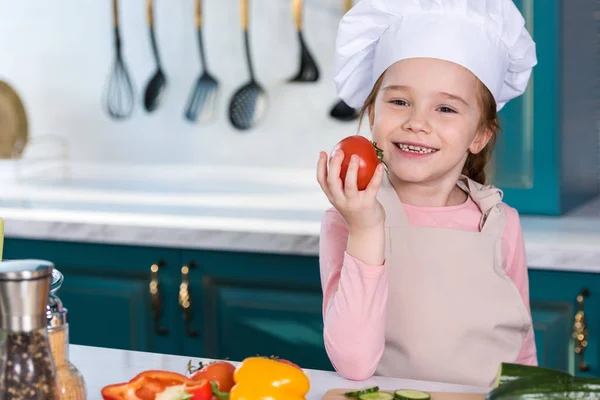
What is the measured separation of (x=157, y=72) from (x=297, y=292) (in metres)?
1.02

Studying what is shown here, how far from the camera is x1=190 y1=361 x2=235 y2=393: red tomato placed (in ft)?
3.07

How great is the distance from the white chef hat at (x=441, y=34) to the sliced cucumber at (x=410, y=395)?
54cm

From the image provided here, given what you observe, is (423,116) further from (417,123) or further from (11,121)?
(11,121)

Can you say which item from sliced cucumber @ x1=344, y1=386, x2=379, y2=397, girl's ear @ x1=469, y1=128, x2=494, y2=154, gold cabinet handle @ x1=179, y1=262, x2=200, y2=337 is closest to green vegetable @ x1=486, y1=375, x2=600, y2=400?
sliced cucumber @ x1=344, y1=386, x2=379, y2=397

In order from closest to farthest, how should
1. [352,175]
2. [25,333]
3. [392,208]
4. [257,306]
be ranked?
[25,333]
[352,175]
[392,208]
[257,306]

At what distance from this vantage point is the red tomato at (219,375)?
0.93 meters

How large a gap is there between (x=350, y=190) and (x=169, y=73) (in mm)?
1746

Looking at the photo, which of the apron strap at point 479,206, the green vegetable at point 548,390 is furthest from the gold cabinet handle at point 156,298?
the green vegetable at point 548,390

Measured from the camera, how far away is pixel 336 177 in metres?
1.07

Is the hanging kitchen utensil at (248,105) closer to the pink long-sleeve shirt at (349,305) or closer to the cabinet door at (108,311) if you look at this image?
the cabinet door at (108,311)

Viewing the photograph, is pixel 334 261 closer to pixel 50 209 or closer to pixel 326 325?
pixel 326 325

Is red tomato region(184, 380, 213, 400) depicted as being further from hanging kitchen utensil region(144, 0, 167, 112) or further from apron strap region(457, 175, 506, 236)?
hanging kitchen utensil region(144, 0, 167, 112)

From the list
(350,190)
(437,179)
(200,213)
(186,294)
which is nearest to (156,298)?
(186,294)

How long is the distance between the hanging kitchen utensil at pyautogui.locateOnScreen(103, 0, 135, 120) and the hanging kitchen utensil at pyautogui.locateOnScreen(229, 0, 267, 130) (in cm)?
35
